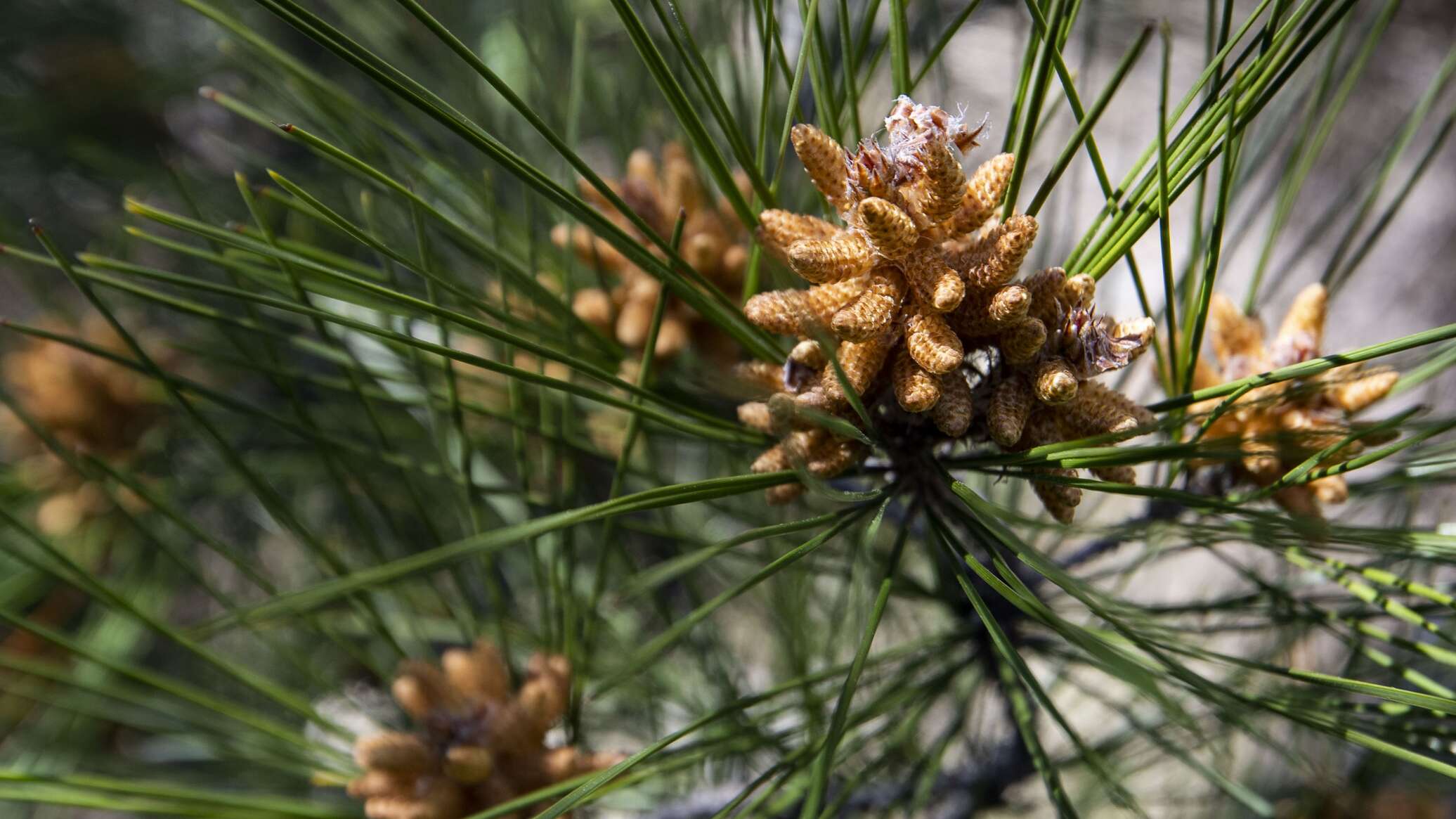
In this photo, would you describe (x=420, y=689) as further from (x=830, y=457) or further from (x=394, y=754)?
(x=830, y=457)

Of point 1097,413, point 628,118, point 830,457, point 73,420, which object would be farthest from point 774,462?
point 73,420

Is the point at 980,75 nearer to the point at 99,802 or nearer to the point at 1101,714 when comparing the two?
the point at 1101,714

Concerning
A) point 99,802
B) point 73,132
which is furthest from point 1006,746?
point 73,132

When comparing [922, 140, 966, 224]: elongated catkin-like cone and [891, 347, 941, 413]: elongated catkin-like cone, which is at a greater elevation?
[922, 140, 966, 224]: elongated catkin-like cone

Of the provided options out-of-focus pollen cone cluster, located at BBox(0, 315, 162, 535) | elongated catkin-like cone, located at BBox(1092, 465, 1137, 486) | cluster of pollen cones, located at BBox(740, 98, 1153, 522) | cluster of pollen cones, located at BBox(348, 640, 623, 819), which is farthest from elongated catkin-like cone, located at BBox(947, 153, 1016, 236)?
out-of-focus pollen cone cluster, located at BBox(0, 315, 162, 535)

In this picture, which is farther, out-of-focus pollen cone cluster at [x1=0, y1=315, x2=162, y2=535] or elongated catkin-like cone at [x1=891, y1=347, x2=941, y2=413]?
out-of-focus pollen cone cluster at [x1=0, y1=315, x2=162, y2=535]

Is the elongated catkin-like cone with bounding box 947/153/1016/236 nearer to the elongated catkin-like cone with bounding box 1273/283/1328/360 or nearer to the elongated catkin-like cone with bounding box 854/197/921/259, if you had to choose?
the elongated catkin-like cone with bounding box 854/197/921/259

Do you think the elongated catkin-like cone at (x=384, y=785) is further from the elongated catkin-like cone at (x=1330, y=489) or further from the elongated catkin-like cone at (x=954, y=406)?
the elongated catkin-like cone at (x=1330, y=489)

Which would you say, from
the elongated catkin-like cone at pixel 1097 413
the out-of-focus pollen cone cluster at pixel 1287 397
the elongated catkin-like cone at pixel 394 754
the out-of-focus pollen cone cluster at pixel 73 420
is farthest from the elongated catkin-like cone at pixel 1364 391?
the out-of-focus pollen cone cluster at pixel 73 420
